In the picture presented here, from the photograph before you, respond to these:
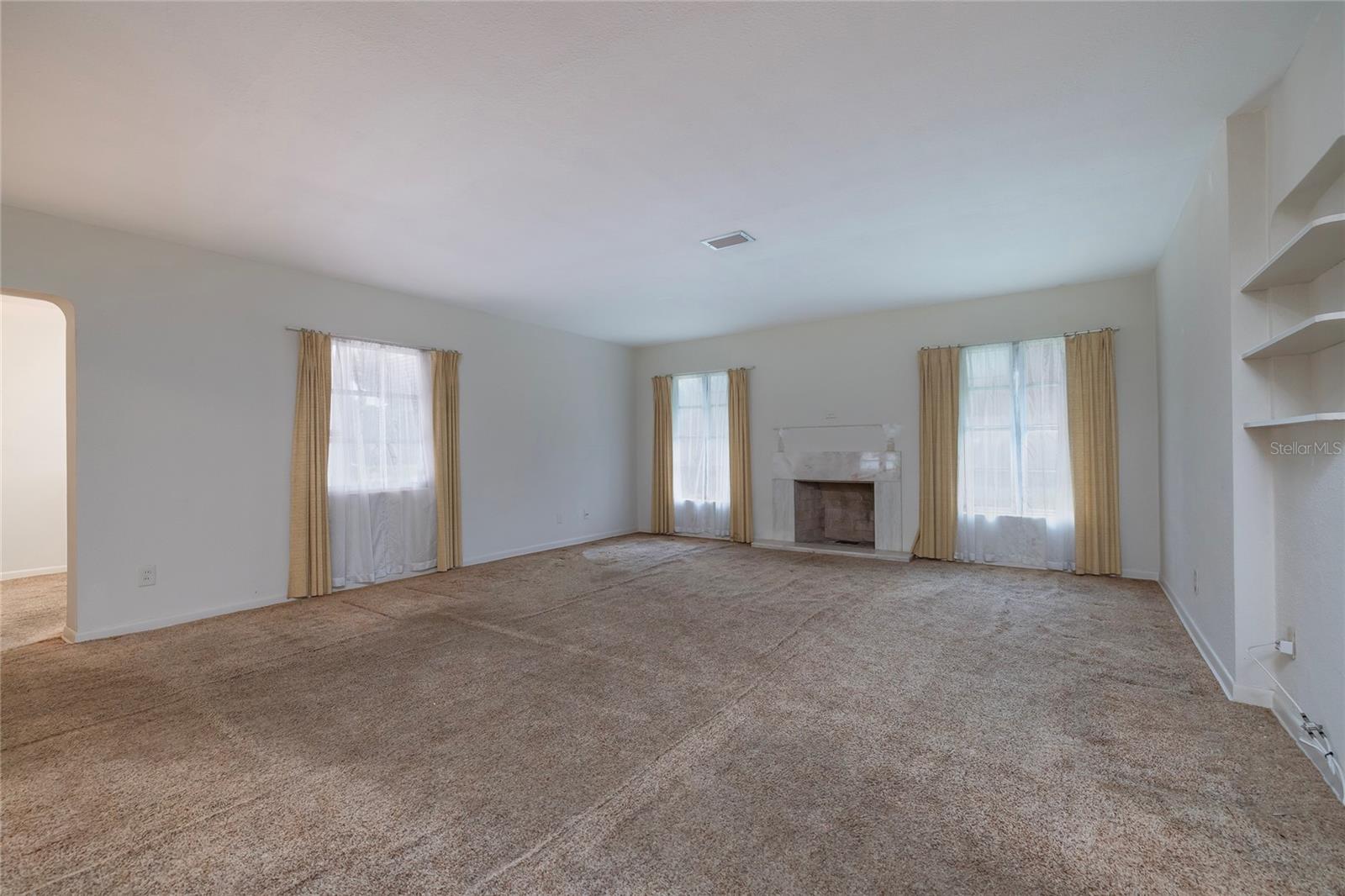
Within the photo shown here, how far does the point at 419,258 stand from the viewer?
433cm

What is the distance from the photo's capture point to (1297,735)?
6.89 feet

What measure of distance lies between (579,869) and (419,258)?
422 centimetres

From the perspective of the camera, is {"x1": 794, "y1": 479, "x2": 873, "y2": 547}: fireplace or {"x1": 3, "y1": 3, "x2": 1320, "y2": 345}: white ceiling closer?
{"x1": 3, "y1": 3, "x2": 1320, "y2": 345}: white ceiling

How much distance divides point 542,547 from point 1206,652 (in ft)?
18.8

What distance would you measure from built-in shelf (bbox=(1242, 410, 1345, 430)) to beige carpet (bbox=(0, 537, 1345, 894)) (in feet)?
3.97

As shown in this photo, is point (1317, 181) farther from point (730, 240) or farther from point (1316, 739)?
point (730, 240)

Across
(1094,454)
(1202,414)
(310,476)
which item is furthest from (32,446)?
(1094,454)

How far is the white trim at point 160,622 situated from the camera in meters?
3.53

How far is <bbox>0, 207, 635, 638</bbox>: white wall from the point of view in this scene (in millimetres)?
3537

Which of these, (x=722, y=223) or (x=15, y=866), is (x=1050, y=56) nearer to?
(x=722, y=223)

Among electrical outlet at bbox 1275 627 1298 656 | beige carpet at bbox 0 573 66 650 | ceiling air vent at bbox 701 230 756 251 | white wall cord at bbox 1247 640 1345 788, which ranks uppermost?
ceiling air vent at bbox 701 230 756 251

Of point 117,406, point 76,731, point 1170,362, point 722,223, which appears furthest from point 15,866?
point 1170,362

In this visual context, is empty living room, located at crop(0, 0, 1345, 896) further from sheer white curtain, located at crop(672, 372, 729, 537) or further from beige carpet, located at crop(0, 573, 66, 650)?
sheer white curtain, located at crop(672, 372, 729, 537)

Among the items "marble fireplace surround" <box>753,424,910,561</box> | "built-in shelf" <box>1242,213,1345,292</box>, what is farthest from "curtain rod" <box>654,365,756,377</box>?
"built-in shelf" <box>1242,213,1345,292</box>
